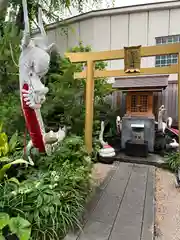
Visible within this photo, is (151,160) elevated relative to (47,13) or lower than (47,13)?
lower

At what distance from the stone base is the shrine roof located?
87 cm

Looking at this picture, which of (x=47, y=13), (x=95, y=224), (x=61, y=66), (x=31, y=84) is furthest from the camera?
(x=47, y=13)

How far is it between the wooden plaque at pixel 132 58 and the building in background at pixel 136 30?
259 centimetres

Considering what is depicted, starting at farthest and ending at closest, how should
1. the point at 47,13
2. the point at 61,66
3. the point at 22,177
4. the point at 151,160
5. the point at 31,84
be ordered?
the point at 47,13 → the point at 61,66 → the point at 151,160 → the point at 22,177 → the point at 31,84

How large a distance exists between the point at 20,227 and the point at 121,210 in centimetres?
144

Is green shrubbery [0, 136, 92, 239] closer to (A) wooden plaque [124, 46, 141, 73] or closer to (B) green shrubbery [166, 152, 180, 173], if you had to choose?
(A) wooden plaque [124, 46, 141, 73]

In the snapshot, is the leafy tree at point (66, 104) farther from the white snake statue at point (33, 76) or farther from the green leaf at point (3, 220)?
the green leaf at point (3, 220)

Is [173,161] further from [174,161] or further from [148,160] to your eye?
[148,160]

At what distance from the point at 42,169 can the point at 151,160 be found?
3011 mm

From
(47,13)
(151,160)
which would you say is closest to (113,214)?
(151,160)

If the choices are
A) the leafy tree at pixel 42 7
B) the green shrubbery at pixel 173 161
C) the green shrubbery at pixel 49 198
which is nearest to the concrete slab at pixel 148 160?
the green shrubbery at pixel 173 161

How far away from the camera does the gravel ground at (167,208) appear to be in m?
2.33

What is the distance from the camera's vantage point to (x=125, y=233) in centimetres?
217

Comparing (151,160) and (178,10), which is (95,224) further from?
(178,10)
